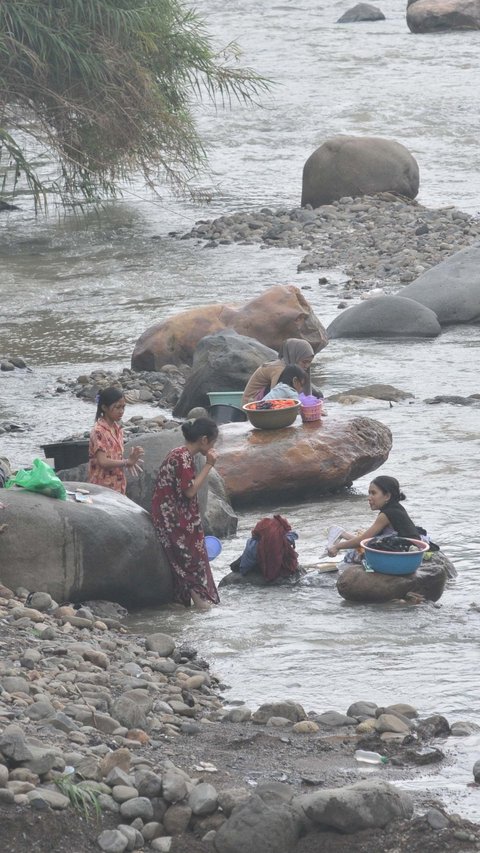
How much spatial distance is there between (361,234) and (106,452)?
1374 centimetres

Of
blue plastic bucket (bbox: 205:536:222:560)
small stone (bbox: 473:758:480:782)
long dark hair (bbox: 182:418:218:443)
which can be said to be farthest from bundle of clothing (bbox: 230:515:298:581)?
small stone (bbox: 473:758:480:782)

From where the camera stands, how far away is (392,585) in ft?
29.9

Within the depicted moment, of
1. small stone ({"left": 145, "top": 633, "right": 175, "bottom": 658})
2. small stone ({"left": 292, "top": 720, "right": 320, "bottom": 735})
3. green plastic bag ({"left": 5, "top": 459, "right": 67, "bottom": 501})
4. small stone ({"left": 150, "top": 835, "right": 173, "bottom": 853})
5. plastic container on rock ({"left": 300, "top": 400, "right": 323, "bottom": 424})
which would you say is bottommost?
small stone ({"left": 145, "top": 633, "right": 175, "bottom": 658})

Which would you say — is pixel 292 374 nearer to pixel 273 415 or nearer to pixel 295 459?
pixel 273 415

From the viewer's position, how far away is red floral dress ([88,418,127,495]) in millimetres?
9664

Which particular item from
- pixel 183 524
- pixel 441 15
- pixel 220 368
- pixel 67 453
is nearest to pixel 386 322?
pixel 220 368

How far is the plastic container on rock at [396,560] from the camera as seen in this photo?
29.6ft

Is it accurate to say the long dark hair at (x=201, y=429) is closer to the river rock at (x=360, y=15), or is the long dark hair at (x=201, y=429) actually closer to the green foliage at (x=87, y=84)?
the green foliage at (x=87, y=84)

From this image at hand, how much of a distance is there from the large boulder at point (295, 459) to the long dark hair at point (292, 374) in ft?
1.36

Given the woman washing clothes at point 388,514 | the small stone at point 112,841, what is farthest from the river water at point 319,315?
the small stone at point 112,841

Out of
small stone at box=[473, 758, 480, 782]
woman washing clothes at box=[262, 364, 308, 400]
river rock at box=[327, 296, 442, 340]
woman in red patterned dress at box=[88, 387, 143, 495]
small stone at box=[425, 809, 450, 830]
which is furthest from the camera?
river rock at box=[327, 296, 442, 340]

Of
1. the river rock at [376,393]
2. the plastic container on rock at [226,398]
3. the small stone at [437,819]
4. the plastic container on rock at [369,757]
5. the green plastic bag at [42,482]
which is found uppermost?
the green plastic bag at [42,482]

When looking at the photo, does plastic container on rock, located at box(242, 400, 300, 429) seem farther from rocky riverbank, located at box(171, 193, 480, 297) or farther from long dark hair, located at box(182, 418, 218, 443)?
rocky riverbank, located at box(171, 193, 480, 297)

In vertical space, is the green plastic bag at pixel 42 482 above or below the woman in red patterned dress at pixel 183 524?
above
